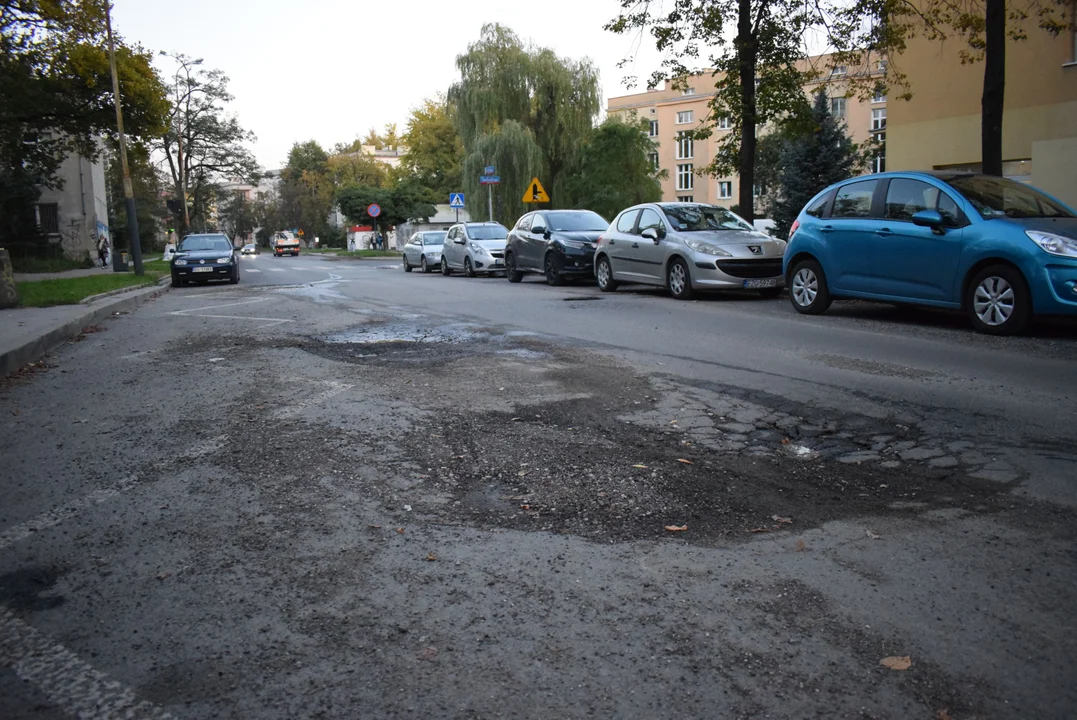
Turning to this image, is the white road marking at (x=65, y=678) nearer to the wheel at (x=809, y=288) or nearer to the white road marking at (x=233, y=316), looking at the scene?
the white road marking at (x=233, y=316)

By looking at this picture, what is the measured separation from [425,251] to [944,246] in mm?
22779

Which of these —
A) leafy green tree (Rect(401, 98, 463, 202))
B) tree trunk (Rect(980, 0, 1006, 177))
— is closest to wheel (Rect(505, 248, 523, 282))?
tree trunk (Rect(980, 0, 1006, 177))

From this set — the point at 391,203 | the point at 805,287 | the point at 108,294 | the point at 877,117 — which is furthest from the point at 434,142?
the point at 805,287

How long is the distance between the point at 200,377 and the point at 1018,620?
705 cm

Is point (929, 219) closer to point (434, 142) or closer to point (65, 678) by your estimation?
point (65, 678)

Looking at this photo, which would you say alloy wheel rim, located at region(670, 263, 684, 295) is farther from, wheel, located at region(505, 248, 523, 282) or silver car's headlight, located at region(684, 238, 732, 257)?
wheel, located at region(505, 248, 523, 282)

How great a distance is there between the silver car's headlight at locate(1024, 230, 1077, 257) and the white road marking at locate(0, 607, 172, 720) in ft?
31.2

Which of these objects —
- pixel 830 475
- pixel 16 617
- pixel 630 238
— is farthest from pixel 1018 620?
pixel 630 238

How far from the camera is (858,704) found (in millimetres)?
2492

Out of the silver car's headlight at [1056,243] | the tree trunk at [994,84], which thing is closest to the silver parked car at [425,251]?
the tree trunk at [994,84]

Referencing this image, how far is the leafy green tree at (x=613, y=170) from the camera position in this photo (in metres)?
46.8

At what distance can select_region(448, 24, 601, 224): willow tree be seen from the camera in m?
39.7

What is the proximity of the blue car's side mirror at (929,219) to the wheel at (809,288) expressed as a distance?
1.94m

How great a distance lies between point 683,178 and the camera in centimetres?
7988
